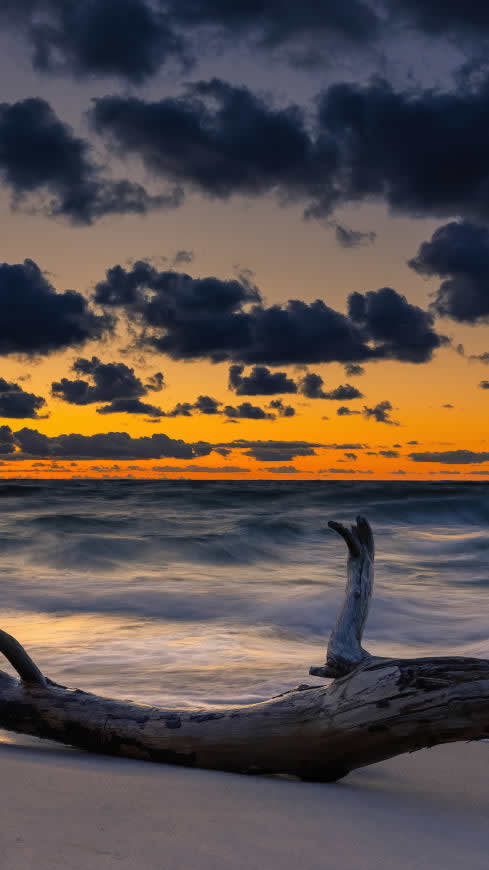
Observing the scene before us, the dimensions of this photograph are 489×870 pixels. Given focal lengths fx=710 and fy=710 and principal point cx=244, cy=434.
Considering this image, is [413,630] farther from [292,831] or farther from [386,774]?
[292,831]

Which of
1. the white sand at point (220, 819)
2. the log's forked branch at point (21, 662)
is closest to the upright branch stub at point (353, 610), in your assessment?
the white sand at point (220, 819)

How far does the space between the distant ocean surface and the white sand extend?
5.59ft

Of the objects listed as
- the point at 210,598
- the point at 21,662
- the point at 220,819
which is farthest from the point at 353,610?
the point at 210,598

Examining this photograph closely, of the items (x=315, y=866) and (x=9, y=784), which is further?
(x=9, y=784)

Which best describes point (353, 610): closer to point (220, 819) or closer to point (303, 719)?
point (303, 719)

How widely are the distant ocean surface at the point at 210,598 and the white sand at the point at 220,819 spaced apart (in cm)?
170

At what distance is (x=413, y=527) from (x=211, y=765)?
1937 centimetres

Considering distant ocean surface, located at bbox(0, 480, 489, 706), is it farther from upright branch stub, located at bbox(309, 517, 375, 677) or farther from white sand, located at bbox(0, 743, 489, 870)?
white sand, located at bbox(0, 743, 489, 870)

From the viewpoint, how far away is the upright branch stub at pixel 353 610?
2.71 metres

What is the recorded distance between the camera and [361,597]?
323cm

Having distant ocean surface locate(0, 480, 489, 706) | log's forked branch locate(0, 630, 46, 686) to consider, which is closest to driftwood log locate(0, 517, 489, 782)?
log's forked branch locate(0, 630, 46, 686)

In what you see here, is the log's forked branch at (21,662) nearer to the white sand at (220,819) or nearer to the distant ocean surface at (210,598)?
the white sand at (220,819)

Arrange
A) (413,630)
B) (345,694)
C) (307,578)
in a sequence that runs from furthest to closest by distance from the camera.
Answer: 1. (307,578)
2. (413,630)
3. (345,694)

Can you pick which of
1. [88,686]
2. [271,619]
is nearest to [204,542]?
[271,619]
